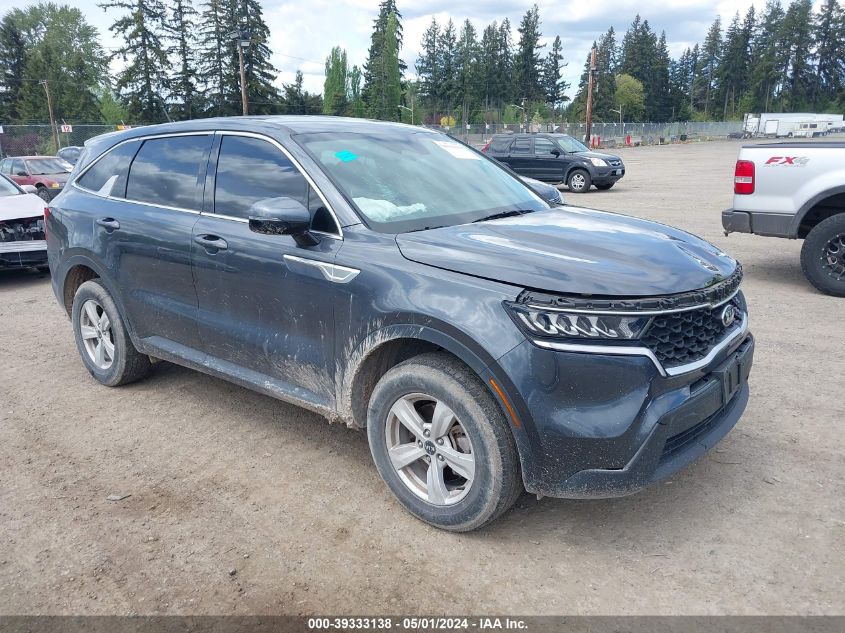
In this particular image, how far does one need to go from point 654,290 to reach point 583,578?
1225 millimetres

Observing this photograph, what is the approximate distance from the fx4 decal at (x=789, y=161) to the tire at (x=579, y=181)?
12.6 meters

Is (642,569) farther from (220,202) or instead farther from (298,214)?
(220,202)

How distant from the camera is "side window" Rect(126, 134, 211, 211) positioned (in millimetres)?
4164

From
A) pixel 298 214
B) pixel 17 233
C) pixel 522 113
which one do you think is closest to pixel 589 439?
pixel 298 214

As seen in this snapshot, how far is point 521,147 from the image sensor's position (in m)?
21.0

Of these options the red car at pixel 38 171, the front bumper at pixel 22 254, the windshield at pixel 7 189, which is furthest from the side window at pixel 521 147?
the front bumper at pixel 22 254

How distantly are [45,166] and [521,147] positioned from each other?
46.0 feet

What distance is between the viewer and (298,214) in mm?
3273

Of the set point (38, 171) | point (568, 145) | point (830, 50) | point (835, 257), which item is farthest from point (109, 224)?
point (830, 50)

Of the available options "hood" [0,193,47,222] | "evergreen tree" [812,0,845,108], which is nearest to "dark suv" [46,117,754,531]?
"hood" [0,193,47,222]

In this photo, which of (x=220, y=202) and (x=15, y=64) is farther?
(x=15, y=64)

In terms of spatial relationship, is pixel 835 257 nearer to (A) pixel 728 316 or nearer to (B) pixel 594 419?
(A) pixel 728 316

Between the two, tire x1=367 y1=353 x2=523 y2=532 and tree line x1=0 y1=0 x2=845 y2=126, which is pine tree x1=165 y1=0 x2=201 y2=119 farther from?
tire x1=367 y1=353 x2=523 y2=532

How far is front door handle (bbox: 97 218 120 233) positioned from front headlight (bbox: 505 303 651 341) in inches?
126
